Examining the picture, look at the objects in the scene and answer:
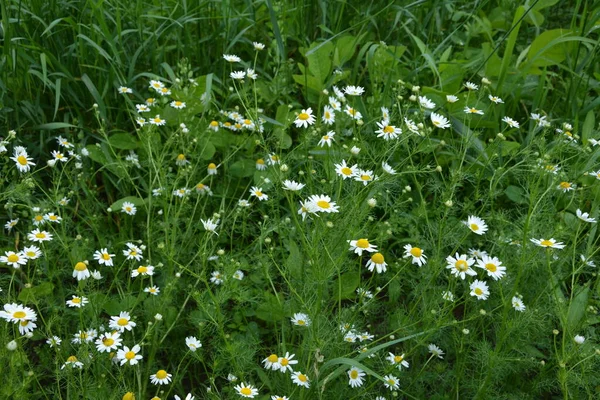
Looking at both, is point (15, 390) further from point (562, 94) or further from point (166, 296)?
point (562, 94)

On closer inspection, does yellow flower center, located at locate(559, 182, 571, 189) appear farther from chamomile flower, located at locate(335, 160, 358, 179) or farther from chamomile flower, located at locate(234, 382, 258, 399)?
chamomile flower, located at locate(234, 382, 258, 399)

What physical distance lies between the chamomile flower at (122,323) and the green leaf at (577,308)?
4.18 ft

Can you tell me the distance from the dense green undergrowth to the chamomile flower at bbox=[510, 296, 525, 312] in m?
0.03

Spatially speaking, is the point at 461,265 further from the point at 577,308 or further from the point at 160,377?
the point at 160,377

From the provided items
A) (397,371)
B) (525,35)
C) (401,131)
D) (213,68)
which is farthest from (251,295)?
(525,35)

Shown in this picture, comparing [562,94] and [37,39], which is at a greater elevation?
[37,39]

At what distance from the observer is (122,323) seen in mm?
2043

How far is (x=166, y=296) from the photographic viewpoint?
2.07 m

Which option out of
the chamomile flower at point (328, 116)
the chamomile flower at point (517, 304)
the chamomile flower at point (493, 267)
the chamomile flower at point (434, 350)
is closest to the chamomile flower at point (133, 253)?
the chamomile flower at point (328, 116)

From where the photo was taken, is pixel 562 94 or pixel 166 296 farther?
pixel 562 94

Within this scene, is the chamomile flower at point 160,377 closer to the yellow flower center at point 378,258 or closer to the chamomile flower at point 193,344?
the chamomile flower at point 193,344

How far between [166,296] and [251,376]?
355mm

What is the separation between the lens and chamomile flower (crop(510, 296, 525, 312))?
2.07 meters

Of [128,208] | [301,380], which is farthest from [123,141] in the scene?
[301,380]
